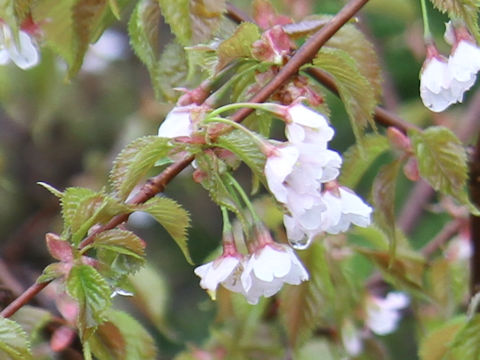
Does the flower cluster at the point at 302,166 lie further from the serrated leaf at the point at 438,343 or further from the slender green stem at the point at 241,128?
the serrated leaf at the point at 438,343

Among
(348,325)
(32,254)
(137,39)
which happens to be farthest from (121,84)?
(137,39)

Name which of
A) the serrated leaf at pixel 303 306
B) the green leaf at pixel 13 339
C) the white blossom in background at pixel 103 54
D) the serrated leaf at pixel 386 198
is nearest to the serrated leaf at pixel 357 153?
the serrated leaf at pixel 386 198

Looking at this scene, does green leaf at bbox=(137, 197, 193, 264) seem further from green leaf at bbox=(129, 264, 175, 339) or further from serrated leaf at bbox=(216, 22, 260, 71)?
green leaf at bbox=(129, 264, 175, 339)

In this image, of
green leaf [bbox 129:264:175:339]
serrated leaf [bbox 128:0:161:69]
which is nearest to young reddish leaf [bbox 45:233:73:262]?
serrated leaf [bbox 128:0:161:69]

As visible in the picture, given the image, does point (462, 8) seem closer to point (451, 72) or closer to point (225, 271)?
point (451, 72)

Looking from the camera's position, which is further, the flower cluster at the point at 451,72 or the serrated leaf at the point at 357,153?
the serrated leaf at the point at 357,153

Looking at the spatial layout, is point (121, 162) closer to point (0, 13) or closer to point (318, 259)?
point (0, 13)
